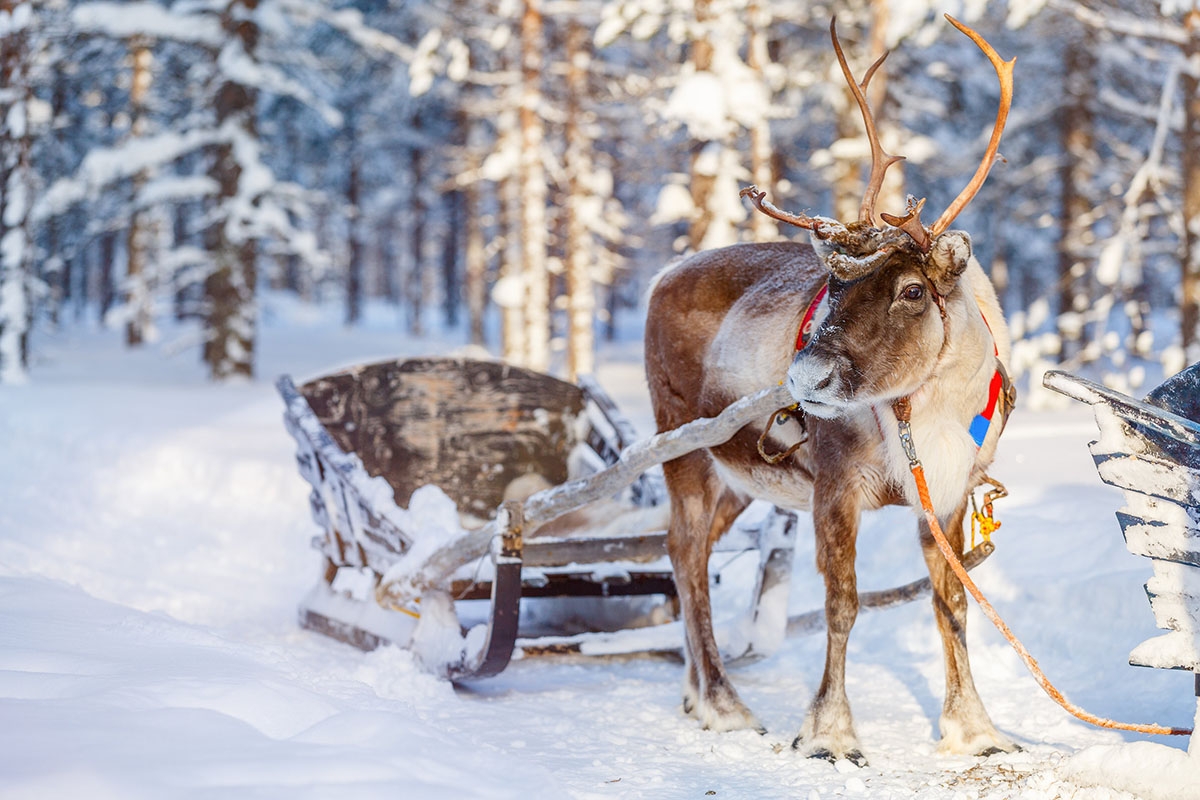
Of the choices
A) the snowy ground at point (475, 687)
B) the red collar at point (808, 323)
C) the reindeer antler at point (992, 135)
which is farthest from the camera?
the red collar at point (808, 323)

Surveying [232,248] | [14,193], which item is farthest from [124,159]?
[232,248]

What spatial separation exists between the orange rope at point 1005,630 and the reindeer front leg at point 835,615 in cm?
31

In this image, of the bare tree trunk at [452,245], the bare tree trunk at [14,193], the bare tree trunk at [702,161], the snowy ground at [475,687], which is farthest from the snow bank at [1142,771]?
the bare tree trunk at [452,245]

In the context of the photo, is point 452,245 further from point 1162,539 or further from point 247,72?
point 1162,539

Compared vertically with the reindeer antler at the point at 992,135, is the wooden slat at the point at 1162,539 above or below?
below

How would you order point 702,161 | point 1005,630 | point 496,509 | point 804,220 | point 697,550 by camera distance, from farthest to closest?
point 702,161 < point 496,509 < point 697,550 < point 804,220 < point 1005,630

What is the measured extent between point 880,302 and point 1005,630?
116 cm

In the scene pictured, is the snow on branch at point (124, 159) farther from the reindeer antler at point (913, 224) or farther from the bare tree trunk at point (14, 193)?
the reindeer antler at point (913, 224)

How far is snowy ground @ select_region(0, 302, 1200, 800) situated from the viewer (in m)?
2.89

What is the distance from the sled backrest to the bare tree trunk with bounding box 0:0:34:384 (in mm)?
12220

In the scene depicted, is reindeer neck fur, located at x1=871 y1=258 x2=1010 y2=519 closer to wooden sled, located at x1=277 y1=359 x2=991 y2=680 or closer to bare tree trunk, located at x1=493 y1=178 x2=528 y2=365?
wooden sled, located at x1=277 y1=359 x2=991 y2=680

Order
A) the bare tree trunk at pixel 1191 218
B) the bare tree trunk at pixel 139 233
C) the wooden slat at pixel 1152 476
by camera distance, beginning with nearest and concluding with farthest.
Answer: the wooden slat at pixel 1152 476 < the bare tree trunk at pixel 1191 218 < the bare tree trunk at pixel 139 233

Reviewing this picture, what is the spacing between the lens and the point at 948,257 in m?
3.73

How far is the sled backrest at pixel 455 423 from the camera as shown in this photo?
6.95 meters
